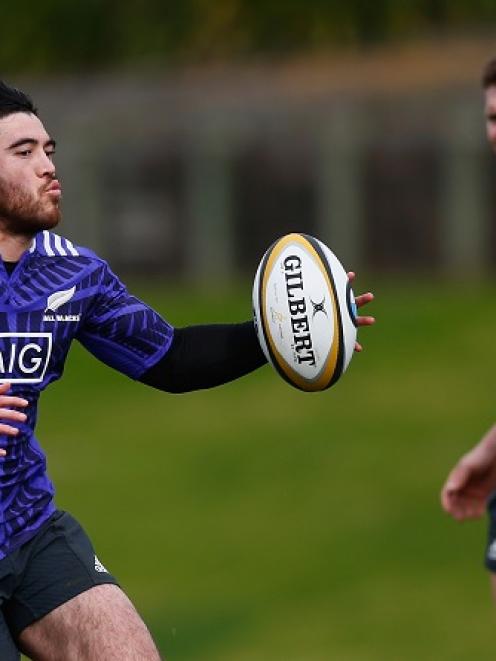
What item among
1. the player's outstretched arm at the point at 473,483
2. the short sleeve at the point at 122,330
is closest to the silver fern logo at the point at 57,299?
the short sleeve at the point at 122,330

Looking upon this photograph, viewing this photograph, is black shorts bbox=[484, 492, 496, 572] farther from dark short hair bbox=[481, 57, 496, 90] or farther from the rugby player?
dark short hair bbox=[481, 57, 496, 90]

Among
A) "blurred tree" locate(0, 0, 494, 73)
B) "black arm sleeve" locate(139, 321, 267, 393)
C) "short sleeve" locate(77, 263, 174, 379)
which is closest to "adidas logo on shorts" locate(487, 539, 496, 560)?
"black arm sleeve" locate(139, 321, 267, 393)

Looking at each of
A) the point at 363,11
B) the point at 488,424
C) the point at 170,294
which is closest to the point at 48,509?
the point at 488,424

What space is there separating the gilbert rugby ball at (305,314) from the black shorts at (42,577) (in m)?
Answer: 0.99

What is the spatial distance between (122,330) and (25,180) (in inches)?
25.2

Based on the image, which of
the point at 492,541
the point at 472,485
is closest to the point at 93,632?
the point at 492,541

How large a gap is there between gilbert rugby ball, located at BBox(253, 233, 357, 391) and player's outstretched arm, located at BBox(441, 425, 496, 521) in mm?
782

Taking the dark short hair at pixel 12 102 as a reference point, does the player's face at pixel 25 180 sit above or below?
below

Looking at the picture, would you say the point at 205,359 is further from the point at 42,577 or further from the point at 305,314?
the point at 42,577

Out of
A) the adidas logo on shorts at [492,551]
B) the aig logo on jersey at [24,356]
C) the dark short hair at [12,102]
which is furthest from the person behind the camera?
the adidas logo on shorts at [492,551]

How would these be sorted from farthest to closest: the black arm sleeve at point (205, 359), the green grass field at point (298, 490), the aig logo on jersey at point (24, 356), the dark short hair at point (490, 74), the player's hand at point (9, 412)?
the green grass field at point (298, 490), the dark short hair at point (490, 74), the black arm sleeve at point (205, 359), the aig logo on jersey at point (24, 356), the player's hand at point (9, 412)

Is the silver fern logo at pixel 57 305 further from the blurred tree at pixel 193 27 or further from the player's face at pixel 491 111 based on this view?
the blurred tree at pixel 193 27

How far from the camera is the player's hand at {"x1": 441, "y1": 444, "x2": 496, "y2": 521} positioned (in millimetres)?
7734

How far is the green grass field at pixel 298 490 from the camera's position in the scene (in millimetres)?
19719
